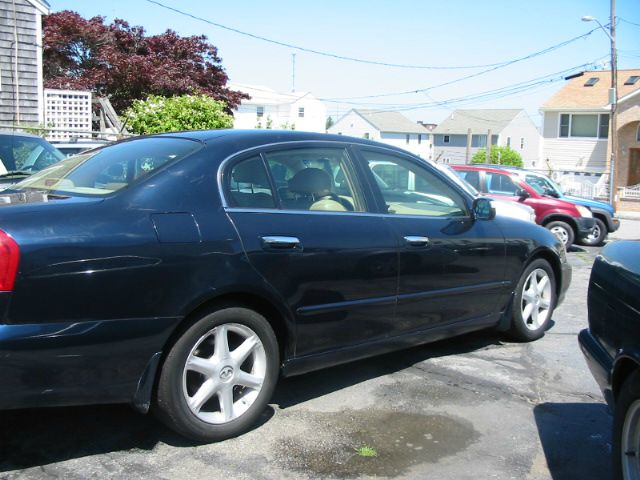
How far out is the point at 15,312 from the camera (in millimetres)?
2857

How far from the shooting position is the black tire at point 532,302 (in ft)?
17.9

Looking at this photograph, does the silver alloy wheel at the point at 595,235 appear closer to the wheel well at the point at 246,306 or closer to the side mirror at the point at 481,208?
the side mirror at the point at 481,208

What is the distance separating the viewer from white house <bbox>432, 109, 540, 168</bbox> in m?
62.3

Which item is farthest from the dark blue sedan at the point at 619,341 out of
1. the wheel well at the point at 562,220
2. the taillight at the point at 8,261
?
the wheel well at the point at 562,220

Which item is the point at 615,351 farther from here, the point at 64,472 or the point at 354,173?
the point at 64,472

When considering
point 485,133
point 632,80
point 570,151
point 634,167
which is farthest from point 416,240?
point 485,133

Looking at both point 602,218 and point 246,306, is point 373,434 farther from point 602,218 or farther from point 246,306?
point 602,218

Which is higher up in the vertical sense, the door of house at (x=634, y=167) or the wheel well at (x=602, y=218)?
the door of house at (x=634, y=167)

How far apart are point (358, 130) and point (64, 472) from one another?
7064 cm

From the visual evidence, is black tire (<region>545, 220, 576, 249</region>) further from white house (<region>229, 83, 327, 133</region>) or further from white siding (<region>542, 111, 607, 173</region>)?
white house (<region>229, 83, 327, 133</region>)

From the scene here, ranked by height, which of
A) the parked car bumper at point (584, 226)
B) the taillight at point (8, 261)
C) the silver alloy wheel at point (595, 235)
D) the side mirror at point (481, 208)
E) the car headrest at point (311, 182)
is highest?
the car headrest at point (311, 182)

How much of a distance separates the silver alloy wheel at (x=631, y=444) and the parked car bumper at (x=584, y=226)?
1155 centimetres

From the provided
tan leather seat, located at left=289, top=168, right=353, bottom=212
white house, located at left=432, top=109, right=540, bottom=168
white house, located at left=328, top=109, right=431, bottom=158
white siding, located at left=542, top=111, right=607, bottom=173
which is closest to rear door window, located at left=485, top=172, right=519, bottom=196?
tan leather seat, located at left=289, top=168, right=353, bottom=212

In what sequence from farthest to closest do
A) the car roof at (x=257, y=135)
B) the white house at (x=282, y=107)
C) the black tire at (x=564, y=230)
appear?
the white house at (x=282, y=107) < the black tire at (x=564, y=230) < the car roof at (x=257, y=135)
